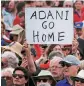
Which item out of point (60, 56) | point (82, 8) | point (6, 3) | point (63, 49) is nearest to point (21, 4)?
point (6, 3)

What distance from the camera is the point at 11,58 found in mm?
7242

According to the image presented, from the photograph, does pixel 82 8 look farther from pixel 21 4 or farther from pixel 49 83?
pixel 49 83

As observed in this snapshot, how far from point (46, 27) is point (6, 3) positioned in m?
4.61

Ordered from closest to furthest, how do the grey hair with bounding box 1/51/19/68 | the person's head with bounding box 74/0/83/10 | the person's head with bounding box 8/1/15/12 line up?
the grey hair with bounding box 1/51/19/68, the person's head with bounding box 74/0/83/10, the person's head with bounding box 8/1/15/12

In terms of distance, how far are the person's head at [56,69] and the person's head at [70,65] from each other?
2.7 inches

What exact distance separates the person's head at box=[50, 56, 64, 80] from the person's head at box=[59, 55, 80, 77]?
2.7 inches

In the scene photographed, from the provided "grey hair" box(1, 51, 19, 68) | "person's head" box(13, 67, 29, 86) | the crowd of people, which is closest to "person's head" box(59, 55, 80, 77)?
the crowd of people

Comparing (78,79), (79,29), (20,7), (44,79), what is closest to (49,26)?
(44,79)

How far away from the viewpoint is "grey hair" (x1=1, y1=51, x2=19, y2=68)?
23.5ft

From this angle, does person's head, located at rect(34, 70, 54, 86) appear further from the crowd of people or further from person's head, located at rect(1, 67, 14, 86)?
person's head, located at rect(1, 67, 14, 86)

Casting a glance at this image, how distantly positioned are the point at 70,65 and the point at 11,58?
105 centimetres

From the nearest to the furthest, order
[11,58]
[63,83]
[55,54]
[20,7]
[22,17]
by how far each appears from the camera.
Result: 1. [63,83]
2. [11,58]
3. [55,54]
4. [22,17]
5. [20,7]

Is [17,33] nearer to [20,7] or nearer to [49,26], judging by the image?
[49,26]

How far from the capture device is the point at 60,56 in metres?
7.37
